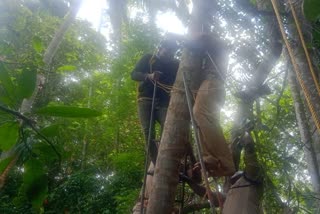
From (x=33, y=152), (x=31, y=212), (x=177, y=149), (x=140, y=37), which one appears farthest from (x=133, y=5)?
(x=33, y=152)

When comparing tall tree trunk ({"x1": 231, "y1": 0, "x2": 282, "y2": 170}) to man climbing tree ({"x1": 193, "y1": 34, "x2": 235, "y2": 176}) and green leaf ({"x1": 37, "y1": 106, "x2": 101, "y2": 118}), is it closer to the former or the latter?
man climbing tree ({"x1": 193, "y1": 34, "x2": 235, "y2": 176})

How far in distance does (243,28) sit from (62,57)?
20.7 feet

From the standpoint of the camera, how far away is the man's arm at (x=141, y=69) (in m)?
3.49

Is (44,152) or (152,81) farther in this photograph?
(152,81)

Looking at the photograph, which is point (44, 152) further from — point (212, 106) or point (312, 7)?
point (212, 106)

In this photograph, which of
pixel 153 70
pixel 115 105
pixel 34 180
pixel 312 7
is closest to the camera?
pixel 312 7

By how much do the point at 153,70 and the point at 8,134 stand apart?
2.52m

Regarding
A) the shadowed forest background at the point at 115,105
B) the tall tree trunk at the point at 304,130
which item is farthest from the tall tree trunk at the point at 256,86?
the tall tree trunk at the point at 304,130

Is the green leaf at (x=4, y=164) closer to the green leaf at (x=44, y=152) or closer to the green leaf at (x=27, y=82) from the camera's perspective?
the green leaf at (x=44, y=152)

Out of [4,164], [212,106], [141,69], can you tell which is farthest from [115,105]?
[4,164]

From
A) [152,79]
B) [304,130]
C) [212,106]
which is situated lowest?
[212,106]

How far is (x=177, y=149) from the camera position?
7.98ft

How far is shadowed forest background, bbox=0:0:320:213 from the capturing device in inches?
45.7

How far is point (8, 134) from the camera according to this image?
1094mm
